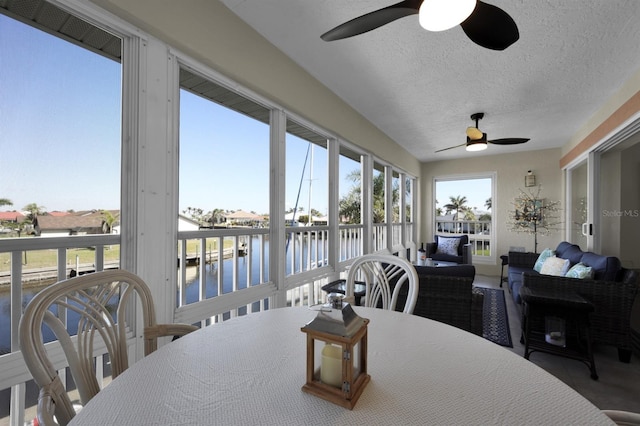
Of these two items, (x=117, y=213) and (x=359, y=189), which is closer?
(x=117, y=213)

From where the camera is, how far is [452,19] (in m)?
1.31

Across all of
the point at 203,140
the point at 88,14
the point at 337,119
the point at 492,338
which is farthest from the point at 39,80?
the point at 492,338

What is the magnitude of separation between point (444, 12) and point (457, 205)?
19.5ft

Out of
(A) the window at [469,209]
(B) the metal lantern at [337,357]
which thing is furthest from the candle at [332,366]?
(A) the window at [469,209]

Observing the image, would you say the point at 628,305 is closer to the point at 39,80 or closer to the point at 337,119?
the point at 337,119

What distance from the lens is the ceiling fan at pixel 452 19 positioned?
4.14 ft

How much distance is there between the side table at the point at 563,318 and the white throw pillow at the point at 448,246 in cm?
275

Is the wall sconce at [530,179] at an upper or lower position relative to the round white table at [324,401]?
upper

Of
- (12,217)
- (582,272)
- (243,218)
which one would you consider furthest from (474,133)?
(12,217)

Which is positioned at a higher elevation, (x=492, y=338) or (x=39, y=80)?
(x=39, y=80)

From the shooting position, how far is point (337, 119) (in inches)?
128

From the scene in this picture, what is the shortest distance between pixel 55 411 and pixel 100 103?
1429 mm

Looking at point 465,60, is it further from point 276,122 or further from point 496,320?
point 496,320

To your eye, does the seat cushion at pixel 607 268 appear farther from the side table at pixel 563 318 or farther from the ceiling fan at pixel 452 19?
the ceiling fan at pixel 452 19
